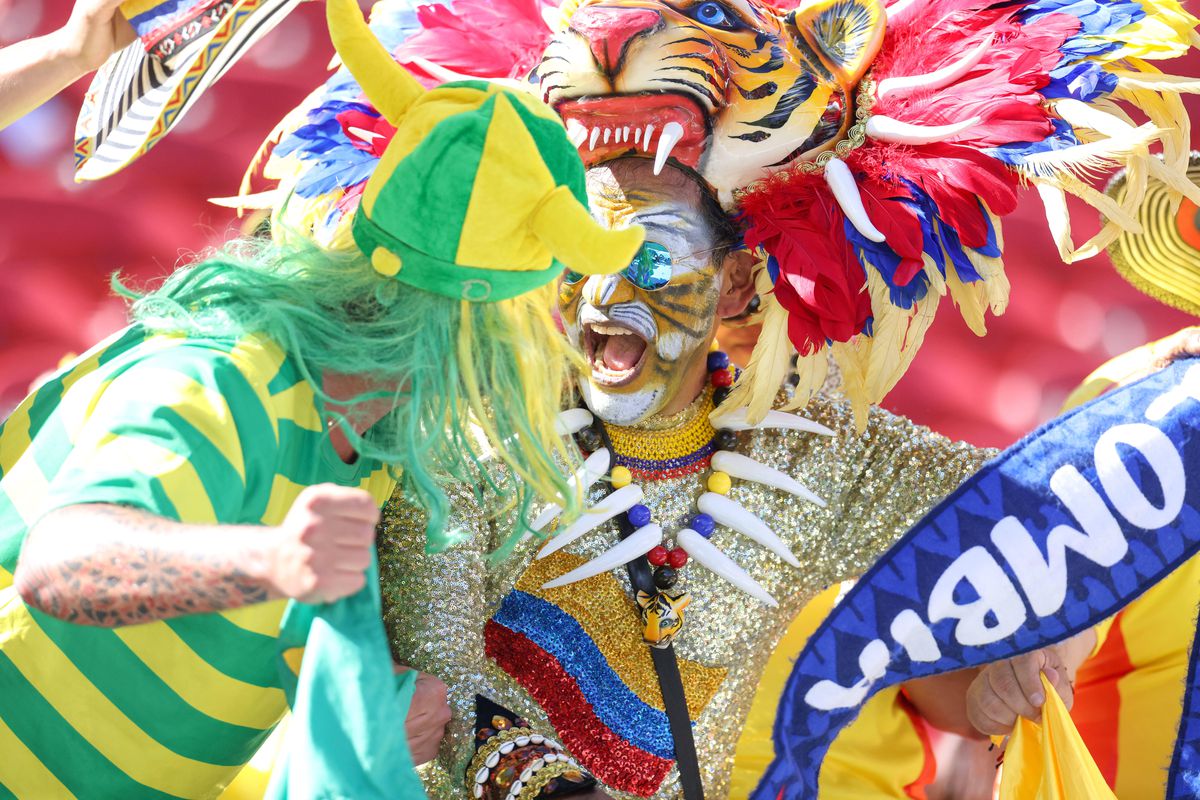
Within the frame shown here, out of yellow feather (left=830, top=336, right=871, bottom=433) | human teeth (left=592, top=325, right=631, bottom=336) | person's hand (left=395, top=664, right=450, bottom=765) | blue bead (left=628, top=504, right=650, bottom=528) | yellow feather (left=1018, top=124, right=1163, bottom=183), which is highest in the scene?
yellow feather (left=1018, top=124, right=1163, bottom=183)

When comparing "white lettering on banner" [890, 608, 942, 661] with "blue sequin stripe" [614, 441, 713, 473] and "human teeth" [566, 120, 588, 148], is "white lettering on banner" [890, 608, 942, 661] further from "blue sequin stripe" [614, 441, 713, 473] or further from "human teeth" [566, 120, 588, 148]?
"human teeth" [566, 120, 588, 148]

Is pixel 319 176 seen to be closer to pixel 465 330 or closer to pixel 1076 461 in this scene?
pixel 465 330

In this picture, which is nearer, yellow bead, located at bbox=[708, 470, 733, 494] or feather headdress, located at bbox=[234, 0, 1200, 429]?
feather headdress, located at bbox=[234, 0, 1200, 429]

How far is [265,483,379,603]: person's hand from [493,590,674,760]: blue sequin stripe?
0.88 meters

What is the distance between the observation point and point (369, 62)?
1.15m

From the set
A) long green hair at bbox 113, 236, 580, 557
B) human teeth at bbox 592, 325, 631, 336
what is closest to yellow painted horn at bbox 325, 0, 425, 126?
long green hair at bbox 113, 236, 580, 557

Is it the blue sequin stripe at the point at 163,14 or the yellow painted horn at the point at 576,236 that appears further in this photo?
the blue sequin stripe at the point at 163,14

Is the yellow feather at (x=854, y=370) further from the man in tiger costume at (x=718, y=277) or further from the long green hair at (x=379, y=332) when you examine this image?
the long green hair at (x=379, y=332)

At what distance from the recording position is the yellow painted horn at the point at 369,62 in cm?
115

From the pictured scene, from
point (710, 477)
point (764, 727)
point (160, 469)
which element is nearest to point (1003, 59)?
point (710, 477)

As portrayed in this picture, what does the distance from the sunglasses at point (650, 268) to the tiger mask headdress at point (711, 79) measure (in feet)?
0.39

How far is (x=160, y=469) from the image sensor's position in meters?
0.97

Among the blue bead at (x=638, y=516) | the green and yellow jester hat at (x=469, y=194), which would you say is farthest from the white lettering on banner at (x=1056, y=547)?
the green and yellow jester hat at (x=469, y=194)

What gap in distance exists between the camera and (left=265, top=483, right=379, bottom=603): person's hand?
860 millimetres
